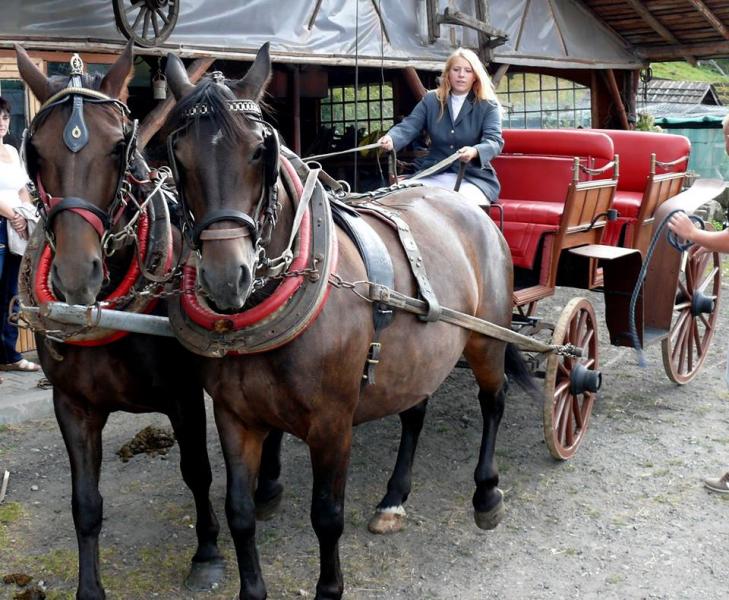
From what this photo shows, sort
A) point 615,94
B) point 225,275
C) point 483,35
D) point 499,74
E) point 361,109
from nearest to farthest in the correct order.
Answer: point 225,275 → point 483,35 → point 499,74 → point 615,94 → point 361,109

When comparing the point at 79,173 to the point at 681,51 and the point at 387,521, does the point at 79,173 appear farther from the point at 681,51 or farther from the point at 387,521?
the point at 681,51

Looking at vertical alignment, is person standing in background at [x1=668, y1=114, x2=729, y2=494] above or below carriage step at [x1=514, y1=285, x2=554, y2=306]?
above

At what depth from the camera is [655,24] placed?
11.6 metres

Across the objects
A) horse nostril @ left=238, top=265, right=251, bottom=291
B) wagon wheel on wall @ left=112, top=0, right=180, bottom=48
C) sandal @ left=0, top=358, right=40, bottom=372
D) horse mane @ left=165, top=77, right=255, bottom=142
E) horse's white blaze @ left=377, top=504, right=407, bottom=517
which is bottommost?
sandal @ left=0, top=358, right=40, bottom=372

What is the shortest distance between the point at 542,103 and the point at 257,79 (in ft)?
41.3

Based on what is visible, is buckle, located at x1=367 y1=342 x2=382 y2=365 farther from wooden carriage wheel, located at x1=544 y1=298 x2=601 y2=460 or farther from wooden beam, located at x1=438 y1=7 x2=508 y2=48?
wooden beam, located at x1=438 y1=7 x2=508 y2=48

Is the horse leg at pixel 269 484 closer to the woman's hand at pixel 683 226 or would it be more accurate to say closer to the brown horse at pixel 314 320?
the brown horse at pixel 314 320

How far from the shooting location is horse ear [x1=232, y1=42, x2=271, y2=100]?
2.53m

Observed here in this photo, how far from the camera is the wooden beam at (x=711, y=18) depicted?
10.8 m

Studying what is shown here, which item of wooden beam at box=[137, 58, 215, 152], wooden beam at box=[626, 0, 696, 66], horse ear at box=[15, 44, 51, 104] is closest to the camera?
horse ear at box=[15, 44, 51, 104]

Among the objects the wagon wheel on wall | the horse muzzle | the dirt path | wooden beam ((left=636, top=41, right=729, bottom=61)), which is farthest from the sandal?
wooden beam ((left=636, top=41, right=729, bottom=61))

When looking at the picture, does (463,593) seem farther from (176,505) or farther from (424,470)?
(176,505)

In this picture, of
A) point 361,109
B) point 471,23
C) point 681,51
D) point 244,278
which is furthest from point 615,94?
point 244,278

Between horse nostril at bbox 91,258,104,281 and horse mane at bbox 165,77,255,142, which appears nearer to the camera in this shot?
horse mane at bbox 165,77,255,142
